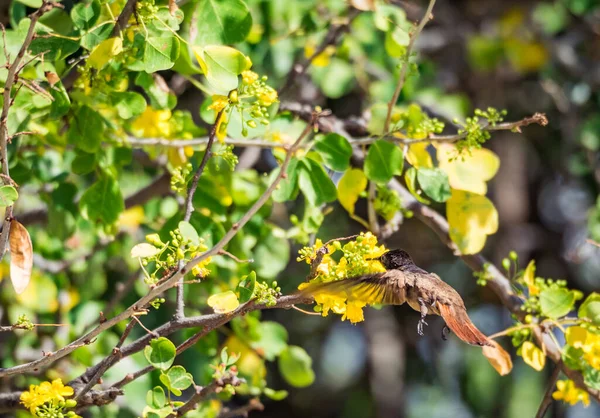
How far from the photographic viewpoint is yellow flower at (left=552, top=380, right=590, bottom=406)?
162cm

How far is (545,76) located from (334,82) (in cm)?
115

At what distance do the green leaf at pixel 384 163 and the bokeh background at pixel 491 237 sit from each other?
1.36m

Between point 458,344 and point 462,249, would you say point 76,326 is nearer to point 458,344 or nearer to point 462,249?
point 462,249

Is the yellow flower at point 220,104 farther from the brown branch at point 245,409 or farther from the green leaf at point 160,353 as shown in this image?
the brown branch at point 245,409

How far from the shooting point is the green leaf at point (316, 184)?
5.17 ft

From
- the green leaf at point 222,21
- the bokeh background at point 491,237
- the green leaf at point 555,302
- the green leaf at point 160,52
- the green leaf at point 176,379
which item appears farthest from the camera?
the bokeh background at point 491,237

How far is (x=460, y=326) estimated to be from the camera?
141 centimetres

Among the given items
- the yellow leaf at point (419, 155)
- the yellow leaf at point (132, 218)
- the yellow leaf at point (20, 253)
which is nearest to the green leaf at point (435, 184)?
the yellow leaf at point (419, 155)

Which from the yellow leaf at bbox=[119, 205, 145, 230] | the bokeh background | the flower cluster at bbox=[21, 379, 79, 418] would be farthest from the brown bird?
the bokeh background

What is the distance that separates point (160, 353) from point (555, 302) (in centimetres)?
81

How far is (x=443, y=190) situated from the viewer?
5.34 feet

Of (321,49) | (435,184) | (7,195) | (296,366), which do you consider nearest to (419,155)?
(435,184)

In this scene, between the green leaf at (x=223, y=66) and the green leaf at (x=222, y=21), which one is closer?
the green leaf at (x=223, y=66)

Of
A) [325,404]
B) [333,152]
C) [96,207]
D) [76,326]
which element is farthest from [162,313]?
[325,404]
